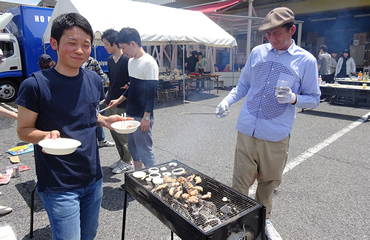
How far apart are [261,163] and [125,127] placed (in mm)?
1266

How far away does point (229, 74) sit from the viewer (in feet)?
47.2

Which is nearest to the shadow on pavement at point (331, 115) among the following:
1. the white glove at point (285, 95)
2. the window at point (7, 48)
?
the white glove at point (285, 95)

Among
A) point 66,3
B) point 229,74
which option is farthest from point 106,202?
point 229,74

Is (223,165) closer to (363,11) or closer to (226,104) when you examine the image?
(226,104)

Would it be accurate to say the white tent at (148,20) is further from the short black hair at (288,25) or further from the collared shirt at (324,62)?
the short black hair at (288,25)

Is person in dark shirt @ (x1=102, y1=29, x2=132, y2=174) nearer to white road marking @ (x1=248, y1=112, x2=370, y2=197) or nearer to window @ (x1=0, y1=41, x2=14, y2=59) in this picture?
white road marking @ (x1=248, y1=112, x2=370, y2=197)

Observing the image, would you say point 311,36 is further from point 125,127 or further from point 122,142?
point 125,127

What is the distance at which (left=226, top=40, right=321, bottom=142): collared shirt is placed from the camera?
2.24 meters

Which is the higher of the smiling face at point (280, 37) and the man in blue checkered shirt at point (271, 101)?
the smiling face at point (280, 37)

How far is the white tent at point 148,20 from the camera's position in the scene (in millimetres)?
8078

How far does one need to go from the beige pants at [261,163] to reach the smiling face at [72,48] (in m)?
1.58

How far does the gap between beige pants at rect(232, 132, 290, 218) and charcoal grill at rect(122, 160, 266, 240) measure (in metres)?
0.47

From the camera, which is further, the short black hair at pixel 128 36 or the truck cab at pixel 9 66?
the truck cab at pixel 9 66

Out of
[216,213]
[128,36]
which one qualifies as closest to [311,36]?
[128,36]
